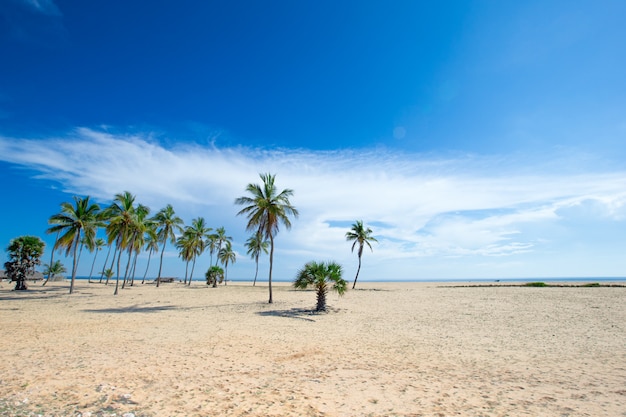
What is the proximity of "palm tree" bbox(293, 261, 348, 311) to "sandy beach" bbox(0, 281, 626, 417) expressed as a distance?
3827mm

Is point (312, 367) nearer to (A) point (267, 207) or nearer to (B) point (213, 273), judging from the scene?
(A) point (267, 207)

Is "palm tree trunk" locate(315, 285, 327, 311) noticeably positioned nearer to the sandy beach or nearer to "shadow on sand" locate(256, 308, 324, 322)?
"shadow on sand" locate(256, 308, 324, 322)

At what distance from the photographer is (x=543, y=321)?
1528 centimetres

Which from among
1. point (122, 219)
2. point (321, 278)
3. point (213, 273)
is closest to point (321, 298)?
point (321, 278)

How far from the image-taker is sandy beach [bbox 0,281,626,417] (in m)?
5.84

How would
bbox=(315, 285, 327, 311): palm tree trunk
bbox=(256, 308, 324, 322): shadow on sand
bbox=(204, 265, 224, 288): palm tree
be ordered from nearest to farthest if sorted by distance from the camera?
bbox=(256, 308, 324, 322): shadow on sand, bbox=(315, 285, 327, 311): palm tree trunk, bbox=(204, 265, 224, 288): palm tree

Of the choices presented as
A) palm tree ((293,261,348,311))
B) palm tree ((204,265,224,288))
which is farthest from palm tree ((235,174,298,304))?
palm tree ((204,265,224,288))

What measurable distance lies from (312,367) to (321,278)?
11.4m

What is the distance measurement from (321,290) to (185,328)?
877 cm

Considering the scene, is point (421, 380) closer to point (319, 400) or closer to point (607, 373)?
point (319, 400)

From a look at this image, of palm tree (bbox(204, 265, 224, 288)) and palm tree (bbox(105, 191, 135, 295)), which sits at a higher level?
palm tree (bbox(105, 191, 135, 295))

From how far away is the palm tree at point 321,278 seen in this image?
64.7ft

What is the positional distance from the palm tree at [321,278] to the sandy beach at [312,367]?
383 cm

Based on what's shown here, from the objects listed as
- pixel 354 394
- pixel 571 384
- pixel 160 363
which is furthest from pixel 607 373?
pixel 160 363
